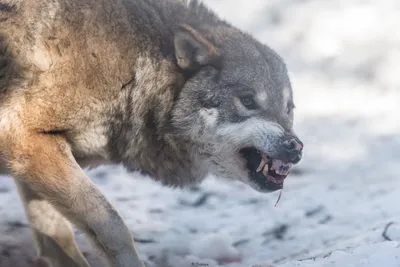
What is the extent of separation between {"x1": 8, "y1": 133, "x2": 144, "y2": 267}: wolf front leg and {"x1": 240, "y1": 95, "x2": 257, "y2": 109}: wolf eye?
3.11 ft

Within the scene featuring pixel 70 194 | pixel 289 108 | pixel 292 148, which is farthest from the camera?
pixel 289 108

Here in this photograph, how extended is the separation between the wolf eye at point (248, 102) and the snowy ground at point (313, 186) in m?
0.92

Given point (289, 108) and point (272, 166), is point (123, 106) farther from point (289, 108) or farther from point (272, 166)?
point (289, 108)

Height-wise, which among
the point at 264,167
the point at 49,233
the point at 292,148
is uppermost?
the point at 292,148

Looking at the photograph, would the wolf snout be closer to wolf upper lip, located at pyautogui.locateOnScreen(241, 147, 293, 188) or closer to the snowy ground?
wolf upper lip, located at pyautogui.locateOnScreen(241, 147, 293, 188)

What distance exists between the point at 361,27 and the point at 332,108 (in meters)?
1.32

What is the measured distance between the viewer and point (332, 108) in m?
6.52

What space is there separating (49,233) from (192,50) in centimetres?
140

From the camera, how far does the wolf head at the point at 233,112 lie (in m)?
3.79

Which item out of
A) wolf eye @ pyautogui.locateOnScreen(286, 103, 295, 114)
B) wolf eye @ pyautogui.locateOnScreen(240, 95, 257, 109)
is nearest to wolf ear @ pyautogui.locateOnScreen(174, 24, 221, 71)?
wolf eye @ pyautogui.locateOnScreen(240, 95, 257, 109)

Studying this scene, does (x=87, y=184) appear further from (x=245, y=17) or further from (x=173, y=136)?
(x=245, y=17)

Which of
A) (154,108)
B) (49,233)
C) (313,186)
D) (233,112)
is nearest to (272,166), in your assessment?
(233,112)

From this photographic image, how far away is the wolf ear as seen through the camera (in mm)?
3801

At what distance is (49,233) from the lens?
4180 mm
